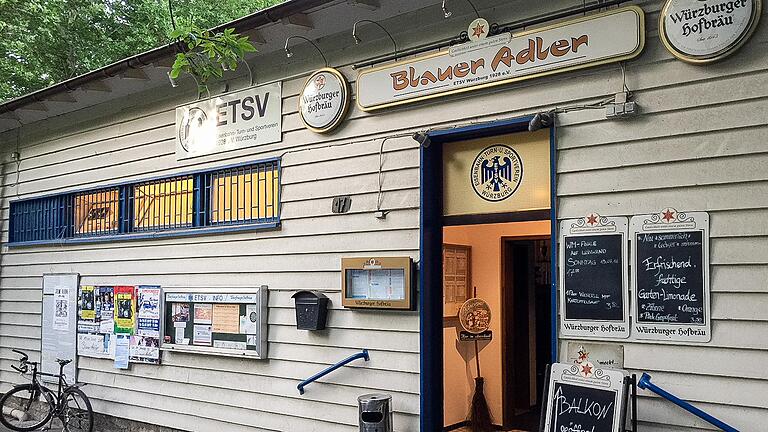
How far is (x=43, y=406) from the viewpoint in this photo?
10.8 metres

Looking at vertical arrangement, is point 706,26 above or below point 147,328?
above

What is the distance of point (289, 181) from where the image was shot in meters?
→ 7.87

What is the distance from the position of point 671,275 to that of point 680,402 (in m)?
0.85

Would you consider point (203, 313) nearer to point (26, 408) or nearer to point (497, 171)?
point (497, 171)

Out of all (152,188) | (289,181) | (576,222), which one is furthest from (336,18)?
(152,188)

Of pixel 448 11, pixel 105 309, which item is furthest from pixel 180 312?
pixel 448 11

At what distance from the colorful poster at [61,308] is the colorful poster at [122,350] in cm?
137

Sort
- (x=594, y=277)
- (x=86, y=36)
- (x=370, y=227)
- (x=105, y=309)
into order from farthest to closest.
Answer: (x=86, y=36) → (x=105, y=309) → (x=370, y=227) → (x=594, y=277)

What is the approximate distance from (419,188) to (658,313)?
2.37 metres

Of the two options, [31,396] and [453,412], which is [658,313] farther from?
[31,396]

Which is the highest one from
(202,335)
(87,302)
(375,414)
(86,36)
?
(86,36)

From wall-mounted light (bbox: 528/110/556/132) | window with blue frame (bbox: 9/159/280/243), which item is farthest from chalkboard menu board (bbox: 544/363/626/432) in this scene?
window with blue frame (bbox: 9/159/280/243)

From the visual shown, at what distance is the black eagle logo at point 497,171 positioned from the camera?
6.34 m

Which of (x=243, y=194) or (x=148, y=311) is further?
(x=148, y=311)
